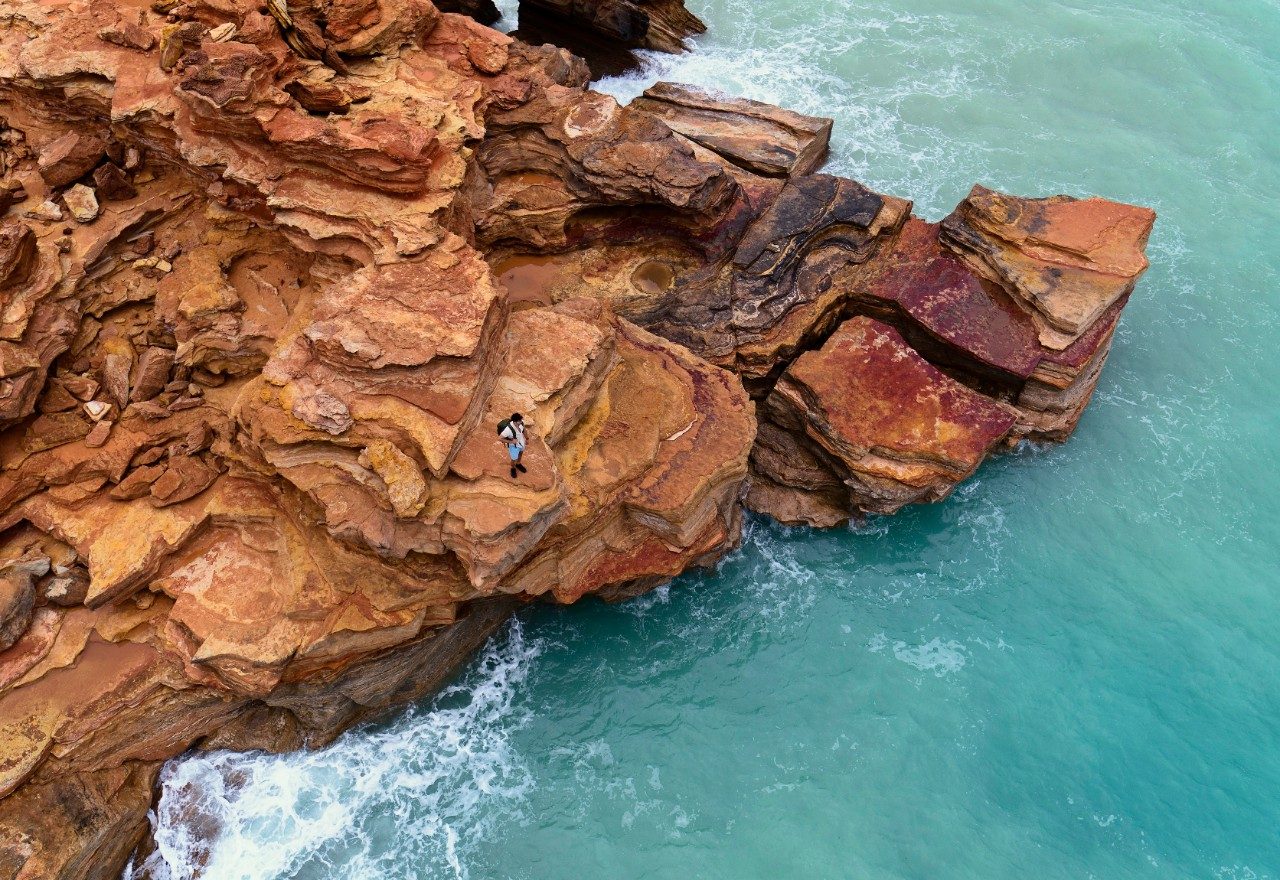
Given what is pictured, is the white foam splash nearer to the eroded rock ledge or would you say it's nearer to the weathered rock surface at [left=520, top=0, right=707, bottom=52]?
the eroded rock ledge

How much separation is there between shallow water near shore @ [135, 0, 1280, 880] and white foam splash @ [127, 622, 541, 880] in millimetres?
42

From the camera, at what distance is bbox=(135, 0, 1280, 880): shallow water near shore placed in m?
13.5

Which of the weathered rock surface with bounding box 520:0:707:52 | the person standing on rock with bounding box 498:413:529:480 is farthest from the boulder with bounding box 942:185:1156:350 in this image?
the weathered rock surface with bounding box 520:0:707:52

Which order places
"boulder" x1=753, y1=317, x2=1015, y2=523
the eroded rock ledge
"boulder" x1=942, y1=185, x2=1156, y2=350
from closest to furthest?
the eroded rock ledge
"boulder" x1=753, y1=317, x2=1015, y2=523
"boulder" x1=942, y1=185, x2=1156, y2=350

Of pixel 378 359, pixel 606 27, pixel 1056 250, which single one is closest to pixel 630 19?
pixel 606 27

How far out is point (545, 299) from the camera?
1731cm

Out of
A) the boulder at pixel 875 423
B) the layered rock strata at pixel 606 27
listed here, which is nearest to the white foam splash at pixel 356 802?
the boulder at pixel 875 423

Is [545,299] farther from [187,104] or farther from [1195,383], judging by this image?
[1195,383]

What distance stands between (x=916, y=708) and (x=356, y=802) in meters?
10.0

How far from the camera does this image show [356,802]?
13852mm

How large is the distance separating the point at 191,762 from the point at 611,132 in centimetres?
1443

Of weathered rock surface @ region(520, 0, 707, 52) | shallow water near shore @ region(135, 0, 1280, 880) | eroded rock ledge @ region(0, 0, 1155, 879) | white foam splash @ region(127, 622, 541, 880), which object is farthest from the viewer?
weathered rock surface @ region(520, 0, 707, 52)

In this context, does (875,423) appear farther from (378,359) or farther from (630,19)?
(630,19)

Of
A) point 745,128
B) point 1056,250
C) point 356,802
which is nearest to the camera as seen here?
point 356,802
